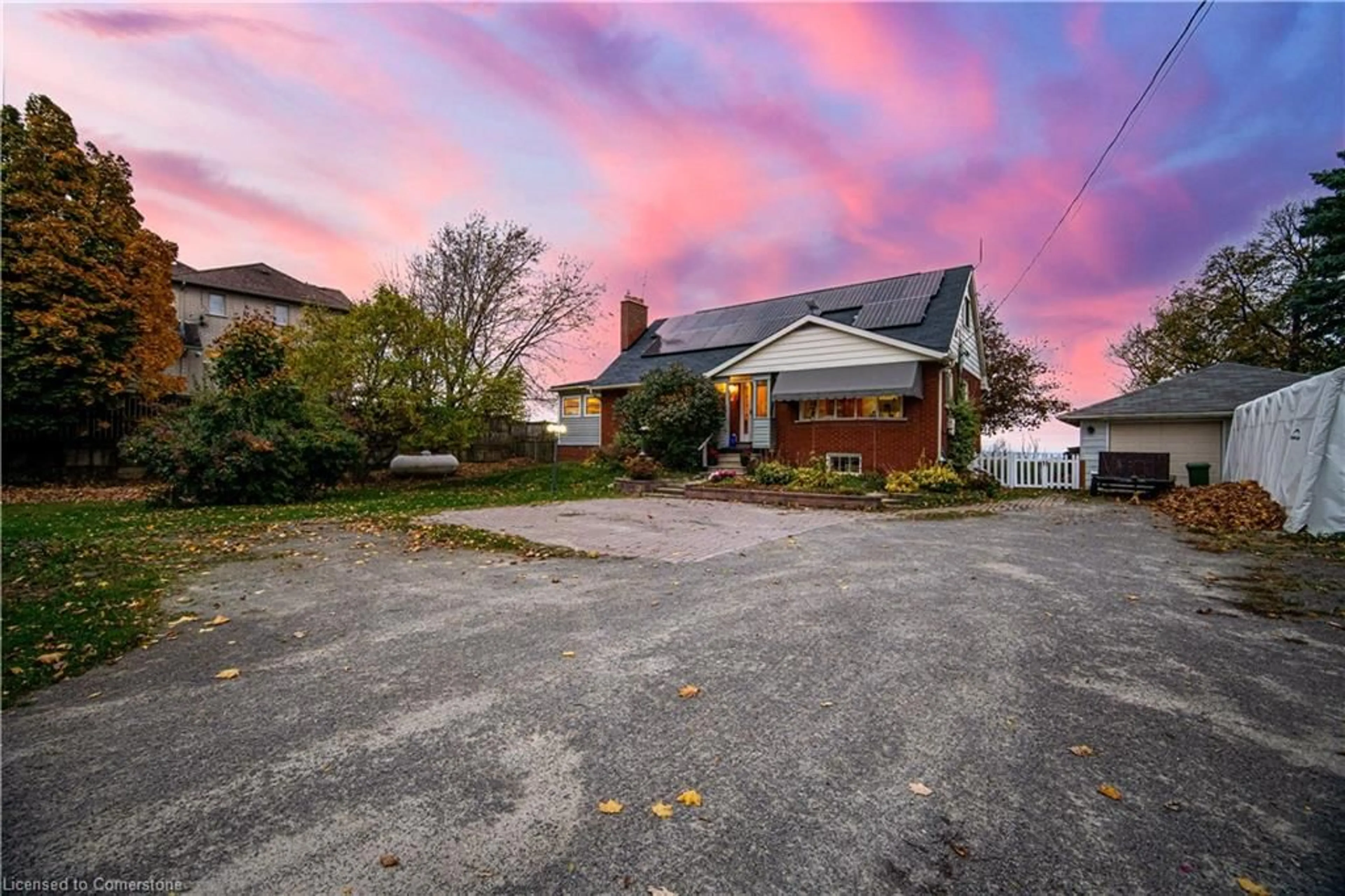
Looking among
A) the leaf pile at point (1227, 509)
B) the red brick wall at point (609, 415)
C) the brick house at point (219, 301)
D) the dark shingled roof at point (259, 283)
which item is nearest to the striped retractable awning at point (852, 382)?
the leaf pile at point (1227, 509)

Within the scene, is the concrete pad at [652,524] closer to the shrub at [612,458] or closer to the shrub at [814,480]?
the shrub at [814,480]

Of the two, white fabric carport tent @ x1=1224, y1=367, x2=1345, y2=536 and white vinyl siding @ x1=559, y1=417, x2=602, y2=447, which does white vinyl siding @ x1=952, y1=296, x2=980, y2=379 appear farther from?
white vinyl siding @ x1=559, y1=417, x2=602, y2=447

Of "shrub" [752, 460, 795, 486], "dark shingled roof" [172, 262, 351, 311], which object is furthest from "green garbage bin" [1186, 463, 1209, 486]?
"dark shingled roof" [172, 262, 351, 311]

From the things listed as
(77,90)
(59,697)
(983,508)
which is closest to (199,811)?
(59,697)

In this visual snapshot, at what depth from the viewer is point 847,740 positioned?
2566 millimetres

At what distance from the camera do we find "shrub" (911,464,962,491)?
1241 cm

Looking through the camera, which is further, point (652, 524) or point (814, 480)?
point (814, 480)

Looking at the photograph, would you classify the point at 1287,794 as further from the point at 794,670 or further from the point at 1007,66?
the point at 1007,66

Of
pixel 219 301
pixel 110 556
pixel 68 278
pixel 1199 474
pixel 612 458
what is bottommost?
pixel 110 556

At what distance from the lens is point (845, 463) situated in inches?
607

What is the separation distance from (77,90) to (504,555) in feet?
25.1

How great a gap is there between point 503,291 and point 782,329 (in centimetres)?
1278

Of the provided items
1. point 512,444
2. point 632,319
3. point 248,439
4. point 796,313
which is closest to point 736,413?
point 796,313

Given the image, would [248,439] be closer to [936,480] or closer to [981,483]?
[936,480]
